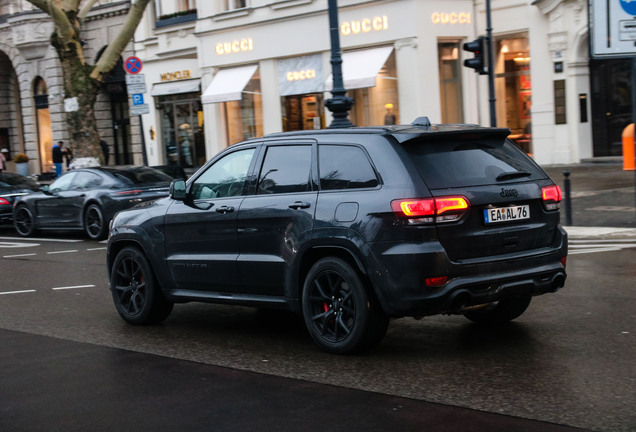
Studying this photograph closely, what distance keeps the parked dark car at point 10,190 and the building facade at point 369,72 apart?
10.2 feet

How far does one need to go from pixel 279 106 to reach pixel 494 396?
2534cm

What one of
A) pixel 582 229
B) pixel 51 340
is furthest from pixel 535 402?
pixel 582 229

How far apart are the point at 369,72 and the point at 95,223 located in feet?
39.1

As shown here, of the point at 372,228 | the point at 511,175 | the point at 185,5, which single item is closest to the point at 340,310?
the point at 372,228

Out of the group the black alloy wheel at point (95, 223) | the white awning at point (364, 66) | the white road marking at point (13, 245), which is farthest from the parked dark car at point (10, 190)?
the white awning at point (364, 66)

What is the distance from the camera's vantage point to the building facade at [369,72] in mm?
24797

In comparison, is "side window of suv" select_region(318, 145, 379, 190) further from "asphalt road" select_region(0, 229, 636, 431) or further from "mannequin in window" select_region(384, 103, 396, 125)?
"mannequin in window" select_region(384, 103, 396, 125)

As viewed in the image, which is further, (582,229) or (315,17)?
(315,17)

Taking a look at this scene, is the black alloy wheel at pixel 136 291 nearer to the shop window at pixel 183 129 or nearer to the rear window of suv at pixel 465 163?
the rear window of suv at pixel 465 163

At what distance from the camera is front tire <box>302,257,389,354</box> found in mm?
6395

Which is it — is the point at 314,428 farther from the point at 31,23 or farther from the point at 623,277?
the point at 31,23

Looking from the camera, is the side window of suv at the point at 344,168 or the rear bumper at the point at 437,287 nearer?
the rear bumper at the point at 437,287

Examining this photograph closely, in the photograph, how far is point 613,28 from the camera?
43.8 feet

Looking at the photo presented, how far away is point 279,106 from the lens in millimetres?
30219
